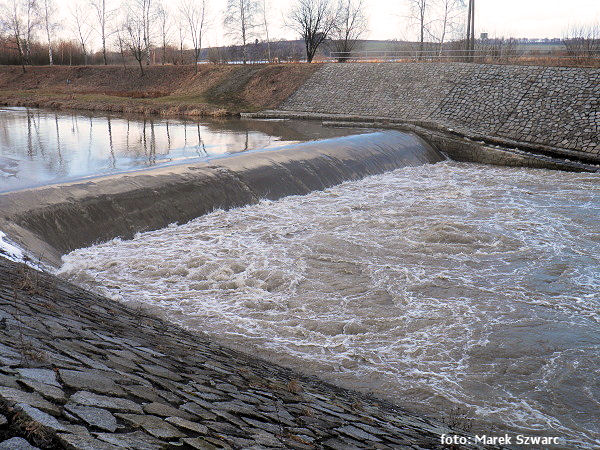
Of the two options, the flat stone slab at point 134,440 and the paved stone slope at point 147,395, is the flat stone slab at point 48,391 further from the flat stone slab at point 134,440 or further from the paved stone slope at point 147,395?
the flat stone slab at point 134,440

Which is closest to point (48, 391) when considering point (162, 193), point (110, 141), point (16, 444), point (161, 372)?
point (16, 444)

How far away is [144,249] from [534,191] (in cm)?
1000

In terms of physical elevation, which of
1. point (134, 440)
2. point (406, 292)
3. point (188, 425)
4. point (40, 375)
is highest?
Result: point (40, 375)

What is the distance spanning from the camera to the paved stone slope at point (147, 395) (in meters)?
2.53

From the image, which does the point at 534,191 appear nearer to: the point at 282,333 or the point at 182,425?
the point at 282,333

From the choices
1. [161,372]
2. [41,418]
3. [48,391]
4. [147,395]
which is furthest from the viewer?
[161,372]

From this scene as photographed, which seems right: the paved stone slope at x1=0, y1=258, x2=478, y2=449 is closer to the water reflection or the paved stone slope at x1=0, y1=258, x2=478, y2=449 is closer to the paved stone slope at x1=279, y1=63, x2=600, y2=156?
the water reflection

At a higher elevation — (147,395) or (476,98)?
(476,98)

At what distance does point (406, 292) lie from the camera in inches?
306

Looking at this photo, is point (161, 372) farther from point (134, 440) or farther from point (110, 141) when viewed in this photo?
point (110, 141)

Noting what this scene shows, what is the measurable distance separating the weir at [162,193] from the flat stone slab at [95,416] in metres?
5.50

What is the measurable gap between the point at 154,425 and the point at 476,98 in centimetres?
2308

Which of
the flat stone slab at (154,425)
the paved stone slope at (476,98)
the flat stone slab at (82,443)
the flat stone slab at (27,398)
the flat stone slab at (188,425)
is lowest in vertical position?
the flat stone slab at (188,425)

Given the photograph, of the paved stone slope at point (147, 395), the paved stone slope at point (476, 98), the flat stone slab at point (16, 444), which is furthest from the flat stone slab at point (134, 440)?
the paved stone slope at point (476, 98)
